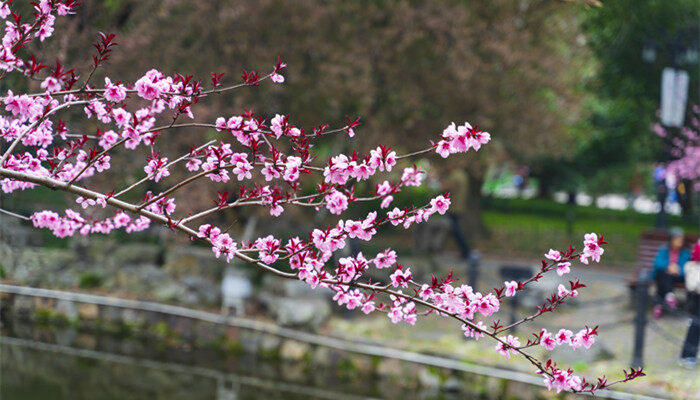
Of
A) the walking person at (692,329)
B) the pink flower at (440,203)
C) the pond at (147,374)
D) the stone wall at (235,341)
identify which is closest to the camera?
the pink flower at (440,203)

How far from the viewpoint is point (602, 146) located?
2303 centimetres

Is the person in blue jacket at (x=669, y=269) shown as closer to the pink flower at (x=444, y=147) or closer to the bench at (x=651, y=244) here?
the bench at (x=651, y=244)

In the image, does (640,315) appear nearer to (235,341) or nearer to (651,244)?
(651,244)

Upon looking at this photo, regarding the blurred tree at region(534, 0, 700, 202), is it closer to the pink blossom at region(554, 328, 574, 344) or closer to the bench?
the bench

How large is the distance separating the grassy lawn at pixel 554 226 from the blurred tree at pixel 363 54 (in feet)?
21.4

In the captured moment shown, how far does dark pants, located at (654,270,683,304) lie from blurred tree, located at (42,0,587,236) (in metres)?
3.10

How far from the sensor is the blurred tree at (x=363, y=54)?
10375 mm

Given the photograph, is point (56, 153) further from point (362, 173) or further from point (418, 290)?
point (418, 290)

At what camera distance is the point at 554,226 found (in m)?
20.5

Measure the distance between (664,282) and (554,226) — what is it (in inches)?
428

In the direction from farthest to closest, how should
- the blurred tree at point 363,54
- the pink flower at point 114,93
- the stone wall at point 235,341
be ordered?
the blurred tree at point 363,54 < the stone wall at point 235,341 < the pink flower at point 114,93

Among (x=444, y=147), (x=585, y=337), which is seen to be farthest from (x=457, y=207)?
(x=444, y=147)

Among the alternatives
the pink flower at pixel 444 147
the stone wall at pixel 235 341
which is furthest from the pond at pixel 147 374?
the pink flower at pixel 444 147

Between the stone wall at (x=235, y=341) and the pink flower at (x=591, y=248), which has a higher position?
the pink flower at (x=591, y=248)
